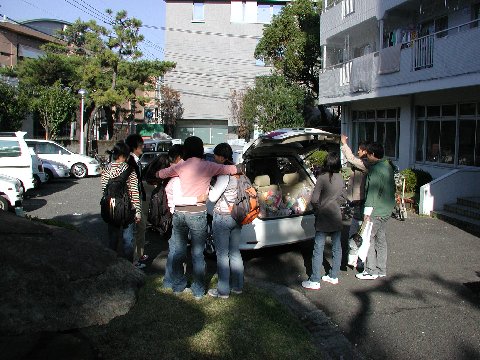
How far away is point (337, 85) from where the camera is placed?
18703mm

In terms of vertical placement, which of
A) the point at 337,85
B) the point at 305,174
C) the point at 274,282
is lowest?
the point at 274,282

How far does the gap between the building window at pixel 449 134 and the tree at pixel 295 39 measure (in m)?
10.5

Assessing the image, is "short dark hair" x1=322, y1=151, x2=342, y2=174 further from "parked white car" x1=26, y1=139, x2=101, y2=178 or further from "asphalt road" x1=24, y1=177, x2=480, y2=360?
"parked white car" x1=26, y1=139, x2=101, y2=178

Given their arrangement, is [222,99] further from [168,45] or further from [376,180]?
[376,180]

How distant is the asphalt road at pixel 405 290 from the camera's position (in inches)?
185

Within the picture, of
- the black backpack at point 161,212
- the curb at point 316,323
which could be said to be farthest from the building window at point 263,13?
the black backpack at point 161,212

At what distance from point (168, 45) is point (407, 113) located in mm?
28489

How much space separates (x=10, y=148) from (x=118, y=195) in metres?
9.39

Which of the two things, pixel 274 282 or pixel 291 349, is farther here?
pixel 274 282

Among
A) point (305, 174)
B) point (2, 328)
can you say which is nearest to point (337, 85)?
point (305, 174)

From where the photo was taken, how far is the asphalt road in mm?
4703

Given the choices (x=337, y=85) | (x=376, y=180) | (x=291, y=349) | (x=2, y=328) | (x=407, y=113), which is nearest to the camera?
(x=2, y=328)

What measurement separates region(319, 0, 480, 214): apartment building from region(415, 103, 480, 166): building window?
3 centimetres

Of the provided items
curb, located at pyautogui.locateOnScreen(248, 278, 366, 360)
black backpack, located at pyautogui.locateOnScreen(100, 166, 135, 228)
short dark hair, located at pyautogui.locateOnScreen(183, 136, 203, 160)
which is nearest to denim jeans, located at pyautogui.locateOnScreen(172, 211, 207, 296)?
short dark hair, located at pyautogui.locateOnScreen(183, 136, 203, 160)
